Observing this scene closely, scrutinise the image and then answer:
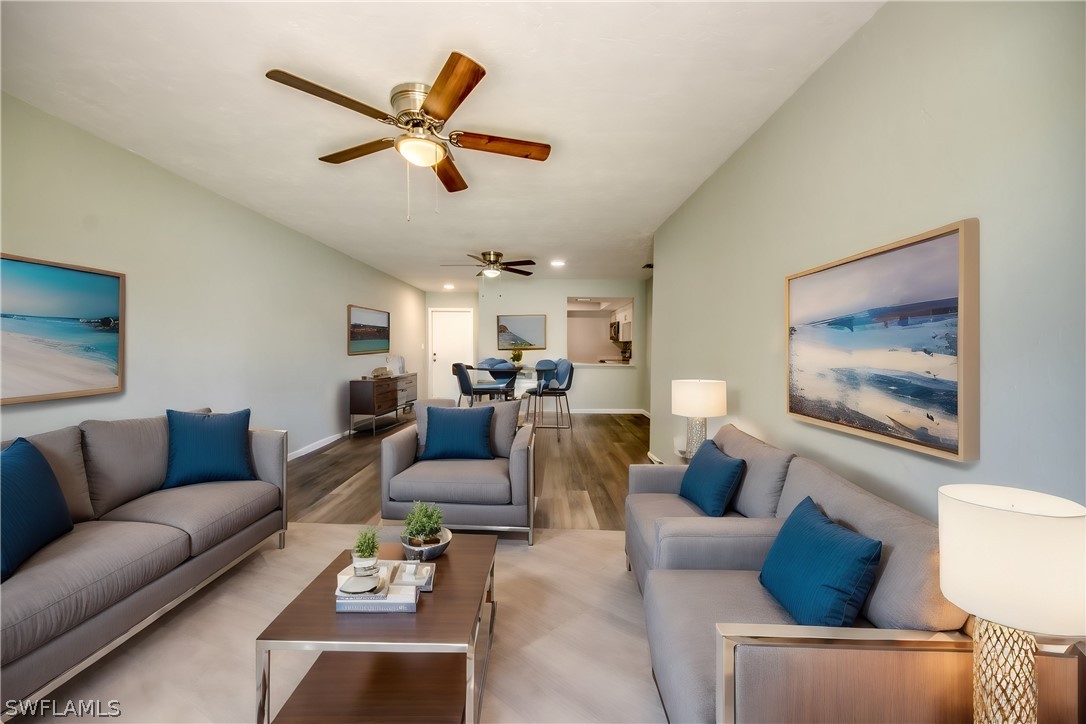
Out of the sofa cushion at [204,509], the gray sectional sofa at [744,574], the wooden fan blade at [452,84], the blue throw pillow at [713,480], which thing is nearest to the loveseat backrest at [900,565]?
the gray sectional sofa at [744,574]

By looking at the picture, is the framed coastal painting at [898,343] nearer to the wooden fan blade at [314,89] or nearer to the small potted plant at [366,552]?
the small potted plant at [366,552]

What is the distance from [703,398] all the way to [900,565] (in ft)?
5.23

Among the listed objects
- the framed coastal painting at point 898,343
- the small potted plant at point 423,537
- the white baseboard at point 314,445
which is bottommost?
the white baseboard at point 314,445

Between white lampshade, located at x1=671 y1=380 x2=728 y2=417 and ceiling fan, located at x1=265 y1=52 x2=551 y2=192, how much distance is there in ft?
5.23

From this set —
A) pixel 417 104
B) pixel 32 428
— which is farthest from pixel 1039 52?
pixel 32 428

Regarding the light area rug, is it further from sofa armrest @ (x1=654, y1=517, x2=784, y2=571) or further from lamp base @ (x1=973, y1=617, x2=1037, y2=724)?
lamp base @ (x1=973, y1=617, x2=1037, y2=724)

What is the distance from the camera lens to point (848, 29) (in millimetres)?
1835

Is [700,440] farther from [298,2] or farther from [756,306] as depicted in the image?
[298,2]

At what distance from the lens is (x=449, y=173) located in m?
2.68

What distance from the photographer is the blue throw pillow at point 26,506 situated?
5.36 feet

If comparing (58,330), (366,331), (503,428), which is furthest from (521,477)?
(366,331)

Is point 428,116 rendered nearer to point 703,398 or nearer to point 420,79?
point 420,79

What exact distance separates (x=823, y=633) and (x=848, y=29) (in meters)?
2.18

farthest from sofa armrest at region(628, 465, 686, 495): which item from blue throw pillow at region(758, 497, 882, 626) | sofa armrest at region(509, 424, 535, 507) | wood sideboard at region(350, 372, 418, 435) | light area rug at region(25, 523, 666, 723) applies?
wood sideboard at region(350, 372, 418, 435)
